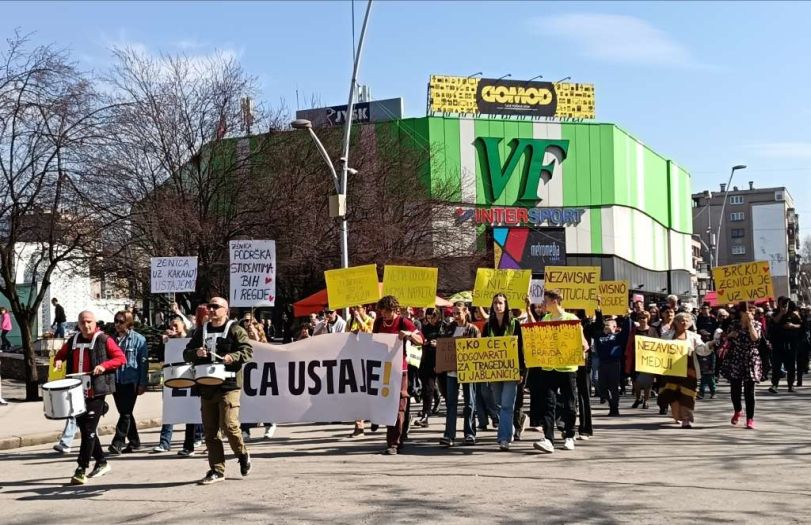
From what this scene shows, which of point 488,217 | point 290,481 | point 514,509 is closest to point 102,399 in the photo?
point 290,481

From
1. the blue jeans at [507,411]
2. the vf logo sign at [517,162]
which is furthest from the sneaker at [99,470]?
the vf logo sign at [517,162]

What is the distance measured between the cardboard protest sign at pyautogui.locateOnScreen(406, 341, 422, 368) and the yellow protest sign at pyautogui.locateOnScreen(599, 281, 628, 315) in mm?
6684

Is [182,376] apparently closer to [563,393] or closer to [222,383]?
[222,383]

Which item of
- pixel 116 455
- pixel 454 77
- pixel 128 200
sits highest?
pixel 454 77

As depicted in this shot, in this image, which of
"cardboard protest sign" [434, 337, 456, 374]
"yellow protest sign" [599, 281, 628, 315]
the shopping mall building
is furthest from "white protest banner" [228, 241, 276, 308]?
the shopping mall building

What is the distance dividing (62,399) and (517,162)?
170 ft

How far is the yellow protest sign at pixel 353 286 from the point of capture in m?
14.6

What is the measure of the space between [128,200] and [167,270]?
9359 millimetres

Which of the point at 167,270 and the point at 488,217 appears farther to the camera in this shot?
the point at 488,217

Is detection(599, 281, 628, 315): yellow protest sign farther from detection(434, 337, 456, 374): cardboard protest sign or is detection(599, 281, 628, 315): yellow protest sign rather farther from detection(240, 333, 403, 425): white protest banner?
detection(240, 333, 403, 425): white protest banner

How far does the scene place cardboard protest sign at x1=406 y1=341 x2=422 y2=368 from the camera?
1291 cm

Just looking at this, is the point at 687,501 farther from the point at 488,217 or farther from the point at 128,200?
the point at 488,217

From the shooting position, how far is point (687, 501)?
8.03m

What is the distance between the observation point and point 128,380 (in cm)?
1233
